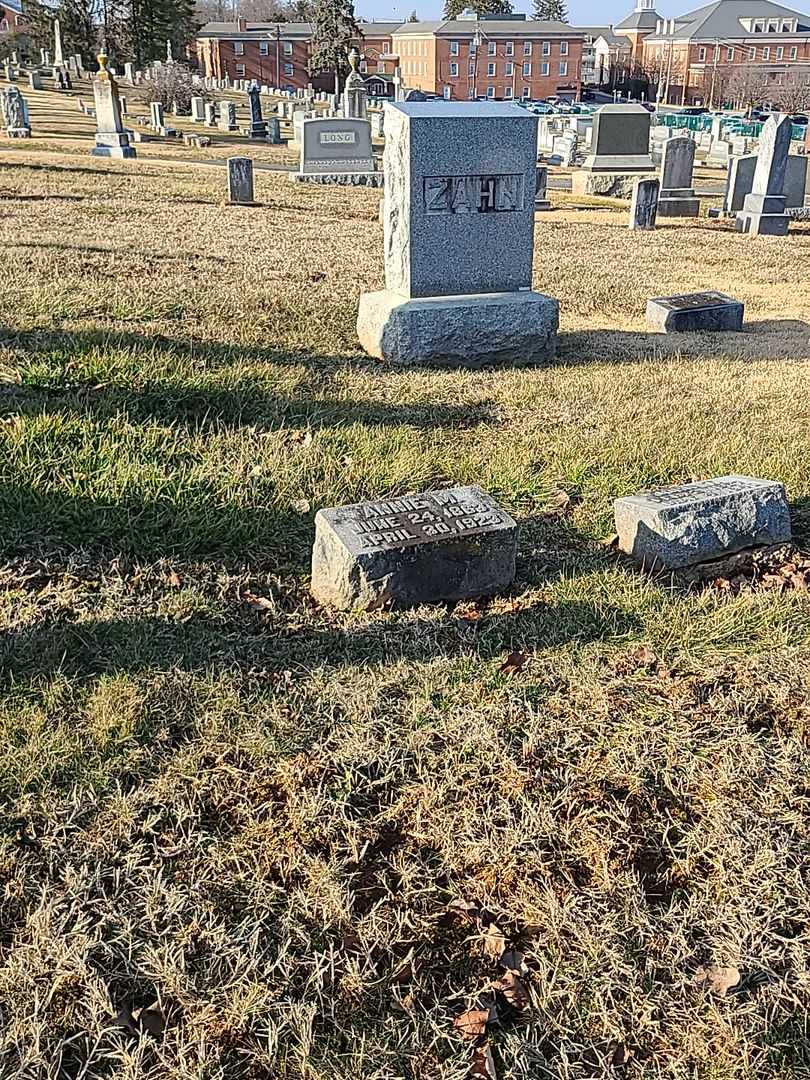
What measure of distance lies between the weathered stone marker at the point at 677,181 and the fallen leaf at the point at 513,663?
1439 cm

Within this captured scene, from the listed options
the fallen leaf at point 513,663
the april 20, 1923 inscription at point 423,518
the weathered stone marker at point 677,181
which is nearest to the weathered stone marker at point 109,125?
the weathered stone marker at point 677,181

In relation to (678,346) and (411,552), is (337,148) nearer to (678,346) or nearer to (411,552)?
(678,346)

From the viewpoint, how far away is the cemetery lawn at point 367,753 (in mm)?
1963

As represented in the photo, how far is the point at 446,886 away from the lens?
7.47 feet

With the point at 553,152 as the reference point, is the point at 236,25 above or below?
above

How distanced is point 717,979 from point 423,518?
191cm

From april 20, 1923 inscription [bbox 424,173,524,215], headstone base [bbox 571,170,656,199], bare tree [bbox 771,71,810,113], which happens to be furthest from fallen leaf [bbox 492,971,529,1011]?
bare tree [bbox 771,71,810,113]

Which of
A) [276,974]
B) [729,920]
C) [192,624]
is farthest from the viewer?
[192,624]

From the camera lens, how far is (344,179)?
18766mm

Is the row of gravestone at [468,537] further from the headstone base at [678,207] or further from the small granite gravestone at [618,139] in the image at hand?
the small granite gravestone at [618,139]

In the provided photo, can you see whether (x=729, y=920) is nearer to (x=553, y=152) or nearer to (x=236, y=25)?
(x=553, y=152)

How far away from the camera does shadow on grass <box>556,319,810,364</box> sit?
22.3ft

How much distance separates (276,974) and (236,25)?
87.9 meters

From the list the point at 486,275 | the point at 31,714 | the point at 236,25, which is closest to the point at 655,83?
the point at 236,25
